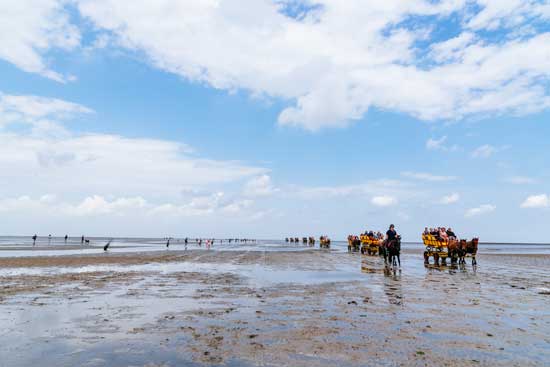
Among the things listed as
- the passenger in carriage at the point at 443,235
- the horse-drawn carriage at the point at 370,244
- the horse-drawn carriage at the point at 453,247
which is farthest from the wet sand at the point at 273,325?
the horse-drawn carriage at the point at 370,244

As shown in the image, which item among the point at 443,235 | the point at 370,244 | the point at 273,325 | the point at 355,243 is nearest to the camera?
the point at 273,325

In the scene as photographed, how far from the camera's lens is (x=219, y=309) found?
33.2 ft

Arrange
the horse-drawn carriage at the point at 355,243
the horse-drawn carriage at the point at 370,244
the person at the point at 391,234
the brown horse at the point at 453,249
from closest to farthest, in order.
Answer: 1. the person at the point at 391,234
2. the brown horse at the point at 453,249
3. the horse-drawn carriage at the point at 370,244
4. the horse-drawn carriage at the point at 355,243

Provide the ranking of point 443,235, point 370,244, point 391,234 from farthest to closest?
point 370,244 → point 443,235 → point 391,234

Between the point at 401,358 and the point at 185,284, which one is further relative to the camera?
the point at 185,284

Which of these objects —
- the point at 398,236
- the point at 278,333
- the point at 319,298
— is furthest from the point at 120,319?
the point at 398,236

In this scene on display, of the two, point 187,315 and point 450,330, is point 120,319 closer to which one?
point 187,315

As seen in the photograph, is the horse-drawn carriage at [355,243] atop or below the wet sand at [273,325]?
atop

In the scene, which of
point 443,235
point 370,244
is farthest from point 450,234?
point 370,244

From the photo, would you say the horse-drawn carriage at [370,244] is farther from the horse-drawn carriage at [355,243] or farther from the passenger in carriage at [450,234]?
the passenger in carriage at [450,234]

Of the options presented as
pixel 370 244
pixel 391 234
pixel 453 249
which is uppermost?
pixel 391 234

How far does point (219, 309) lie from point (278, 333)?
116 inches

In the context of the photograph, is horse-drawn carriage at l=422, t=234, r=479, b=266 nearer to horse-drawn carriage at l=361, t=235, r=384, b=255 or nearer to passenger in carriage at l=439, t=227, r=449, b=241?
passenger in carriage at l=439, t=227, r=449, b=241

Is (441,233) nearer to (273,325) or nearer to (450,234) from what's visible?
(450,234)
